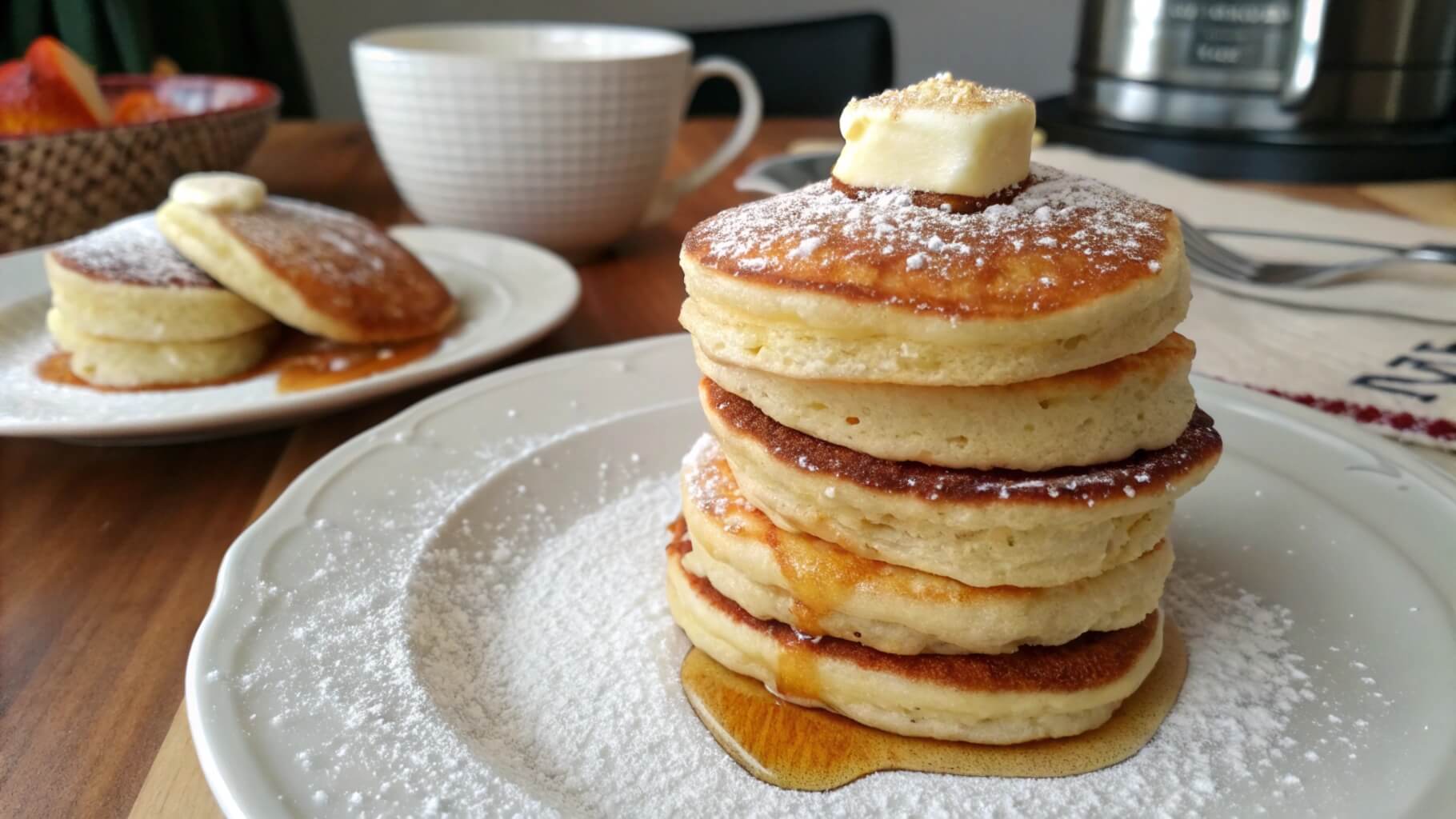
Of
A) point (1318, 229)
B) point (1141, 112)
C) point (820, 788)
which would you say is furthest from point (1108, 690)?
point (1141, 112)

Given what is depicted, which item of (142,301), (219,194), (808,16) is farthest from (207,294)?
(808,16)

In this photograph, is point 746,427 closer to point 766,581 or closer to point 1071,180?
point 766,581

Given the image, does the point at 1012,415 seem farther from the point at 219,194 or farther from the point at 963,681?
the point at 219,194

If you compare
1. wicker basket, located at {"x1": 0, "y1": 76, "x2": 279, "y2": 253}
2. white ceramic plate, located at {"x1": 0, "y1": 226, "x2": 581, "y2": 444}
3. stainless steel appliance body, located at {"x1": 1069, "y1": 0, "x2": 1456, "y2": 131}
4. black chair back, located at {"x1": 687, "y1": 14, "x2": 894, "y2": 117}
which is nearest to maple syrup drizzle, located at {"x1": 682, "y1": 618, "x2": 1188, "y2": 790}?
white ceramic plate, located at {"x1": 0, "y1": 226, "x2": 581, "y2": 444}

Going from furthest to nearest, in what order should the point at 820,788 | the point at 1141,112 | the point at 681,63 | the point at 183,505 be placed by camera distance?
the point at 1141,112, the point at 681,63, the point at 183,505, the point at 820,788

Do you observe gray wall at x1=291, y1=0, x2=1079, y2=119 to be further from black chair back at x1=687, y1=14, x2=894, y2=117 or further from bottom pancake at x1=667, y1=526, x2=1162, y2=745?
bottom pancake at x1=667, y1=526, x2=1162, y2=745

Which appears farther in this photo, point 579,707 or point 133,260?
point 133,260

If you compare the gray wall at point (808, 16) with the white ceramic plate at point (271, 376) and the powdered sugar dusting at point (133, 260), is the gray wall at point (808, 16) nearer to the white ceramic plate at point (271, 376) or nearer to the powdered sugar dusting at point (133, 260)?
the white ceramic plate at point (271, 376)
